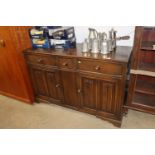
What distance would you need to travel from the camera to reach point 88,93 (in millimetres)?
1793

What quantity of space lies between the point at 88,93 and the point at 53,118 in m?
0.60

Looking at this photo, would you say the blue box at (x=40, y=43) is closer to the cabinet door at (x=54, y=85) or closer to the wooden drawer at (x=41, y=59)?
the wooden drawer at (x=41, y=59)

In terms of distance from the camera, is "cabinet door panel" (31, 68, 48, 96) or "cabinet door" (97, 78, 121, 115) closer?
"cabinet door" (97, 78, 121, 115)

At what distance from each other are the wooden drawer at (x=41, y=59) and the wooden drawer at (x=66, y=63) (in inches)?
3.5

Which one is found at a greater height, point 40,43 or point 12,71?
point 40,43

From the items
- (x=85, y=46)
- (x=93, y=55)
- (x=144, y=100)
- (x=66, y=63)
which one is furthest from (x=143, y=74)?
(x=66, y=63)

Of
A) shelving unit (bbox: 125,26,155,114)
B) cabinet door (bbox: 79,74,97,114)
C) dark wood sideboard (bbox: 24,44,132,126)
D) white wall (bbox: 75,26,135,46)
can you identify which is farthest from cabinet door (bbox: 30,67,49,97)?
shelving unit (bbox: 125,26,155,114)

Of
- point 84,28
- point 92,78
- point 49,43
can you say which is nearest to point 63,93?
point 92,78

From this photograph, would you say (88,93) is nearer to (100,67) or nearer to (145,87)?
(100,67)

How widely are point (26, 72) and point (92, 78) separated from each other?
0.96 metres

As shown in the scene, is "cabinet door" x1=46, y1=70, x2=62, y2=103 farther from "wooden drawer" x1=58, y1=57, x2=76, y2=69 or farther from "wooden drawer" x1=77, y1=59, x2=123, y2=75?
"wooden drawer" x1=77, y1=59, x2=123, y2=75

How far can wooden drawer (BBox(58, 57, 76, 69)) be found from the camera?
5.49ft

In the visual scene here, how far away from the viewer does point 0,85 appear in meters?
2.50

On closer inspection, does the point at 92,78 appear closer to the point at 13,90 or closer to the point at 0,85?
the point at 13,90
